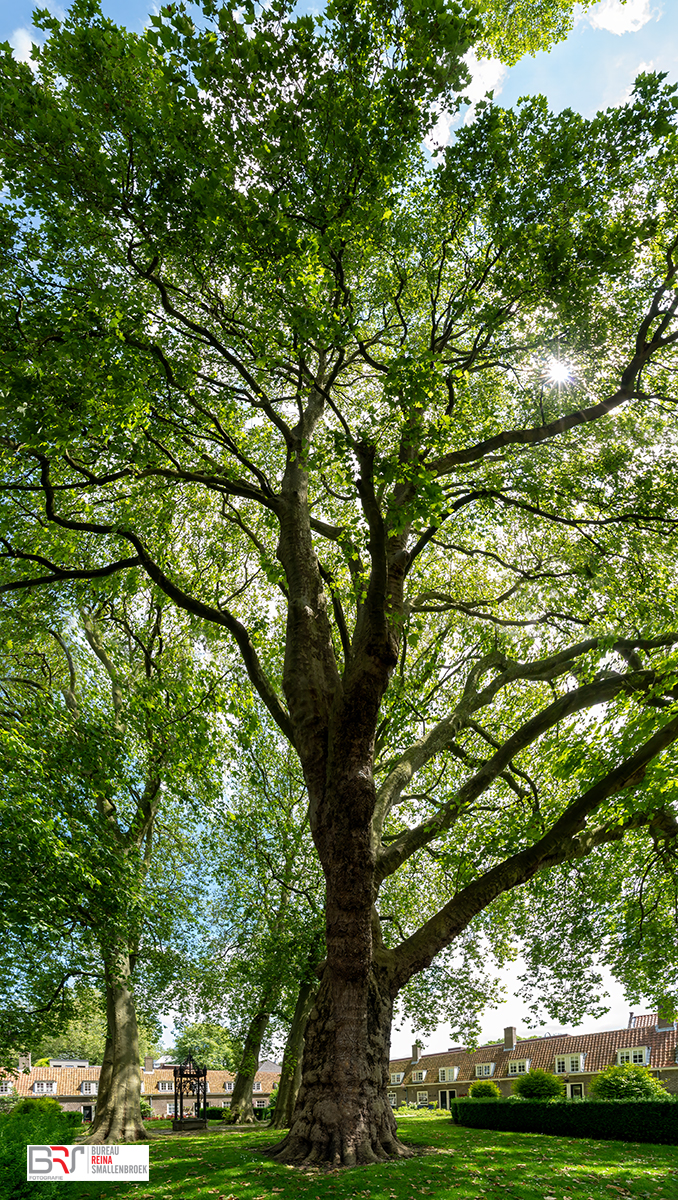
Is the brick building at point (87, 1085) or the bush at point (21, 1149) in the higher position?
the bush at point (21, 1149)

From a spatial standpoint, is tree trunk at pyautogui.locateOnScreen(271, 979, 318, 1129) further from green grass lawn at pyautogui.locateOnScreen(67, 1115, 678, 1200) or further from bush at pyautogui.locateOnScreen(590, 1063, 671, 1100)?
green grass lawn at pyautogui.locateOnScreen(67, 1115, 678, 1200)

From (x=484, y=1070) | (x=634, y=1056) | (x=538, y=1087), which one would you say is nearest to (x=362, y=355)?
(x=538, y=1087)

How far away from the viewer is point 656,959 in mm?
14195

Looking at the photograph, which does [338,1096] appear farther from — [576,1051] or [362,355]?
[576,1051]

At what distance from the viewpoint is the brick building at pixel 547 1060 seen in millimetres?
33500

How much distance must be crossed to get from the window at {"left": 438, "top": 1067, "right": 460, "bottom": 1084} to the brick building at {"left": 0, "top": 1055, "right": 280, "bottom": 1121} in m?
14.4

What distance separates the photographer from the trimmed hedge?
18031mm

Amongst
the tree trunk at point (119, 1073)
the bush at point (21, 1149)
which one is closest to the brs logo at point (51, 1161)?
the bush at point (21, 1149)

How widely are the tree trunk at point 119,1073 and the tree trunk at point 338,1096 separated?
697 centimetres

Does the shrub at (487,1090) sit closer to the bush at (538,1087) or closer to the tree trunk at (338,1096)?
the bush at (538,1087)

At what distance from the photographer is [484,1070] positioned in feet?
155

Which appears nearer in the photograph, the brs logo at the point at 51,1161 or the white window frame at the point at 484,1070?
the brs logo at the point at 51,1161

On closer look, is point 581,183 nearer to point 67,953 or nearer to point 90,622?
point 90,622

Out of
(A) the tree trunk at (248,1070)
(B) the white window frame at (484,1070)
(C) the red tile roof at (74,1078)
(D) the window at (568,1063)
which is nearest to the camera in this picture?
(A) the tree trunk at (248,1070)
